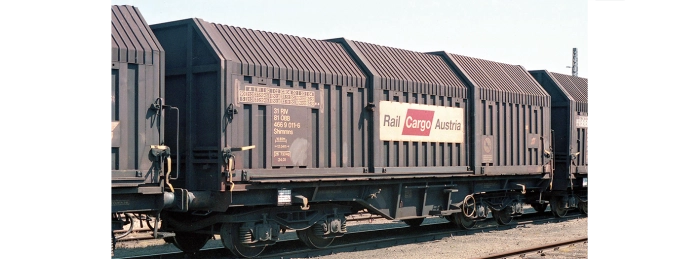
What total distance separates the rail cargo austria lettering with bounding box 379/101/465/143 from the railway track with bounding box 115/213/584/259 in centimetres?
230

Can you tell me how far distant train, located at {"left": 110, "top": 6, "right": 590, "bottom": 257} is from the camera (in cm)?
1051

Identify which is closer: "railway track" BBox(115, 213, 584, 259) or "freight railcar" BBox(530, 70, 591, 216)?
→ "railway track" BBox(115, 213, 584, 259)

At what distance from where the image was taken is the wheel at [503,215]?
62.5 feet

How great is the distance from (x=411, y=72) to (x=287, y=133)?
4332mm

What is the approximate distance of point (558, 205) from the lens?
21828 millimetres

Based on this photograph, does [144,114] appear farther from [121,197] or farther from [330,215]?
[330,215]

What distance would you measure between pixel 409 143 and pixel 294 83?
11.8 feet

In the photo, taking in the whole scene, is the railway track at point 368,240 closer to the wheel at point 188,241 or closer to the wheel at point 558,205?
the wheel at point 188,241

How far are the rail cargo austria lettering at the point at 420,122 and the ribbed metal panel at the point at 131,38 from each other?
5.27 metres

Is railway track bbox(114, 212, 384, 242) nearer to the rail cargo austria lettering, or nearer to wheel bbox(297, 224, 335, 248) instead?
wheel bbox(297, 224, 335, 248)

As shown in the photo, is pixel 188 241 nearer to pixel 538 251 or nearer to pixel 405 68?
pixel 405 68

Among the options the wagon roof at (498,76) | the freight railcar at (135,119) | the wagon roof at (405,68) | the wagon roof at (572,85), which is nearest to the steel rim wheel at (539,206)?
the wagon roof at (572,85)

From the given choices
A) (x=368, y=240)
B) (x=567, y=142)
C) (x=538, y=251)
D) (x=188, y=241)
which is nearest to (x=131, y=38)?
(x=188, y=241)

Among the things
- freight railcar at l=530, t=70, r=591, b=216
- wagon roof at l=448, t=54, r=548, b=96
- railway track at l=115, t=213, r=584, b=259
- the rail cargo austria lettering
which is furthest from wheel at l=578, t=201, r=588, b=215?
the rail cargo austria lettering
